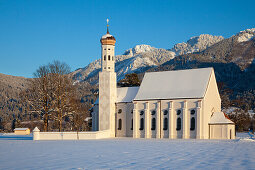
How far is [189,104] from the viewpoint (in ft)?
176

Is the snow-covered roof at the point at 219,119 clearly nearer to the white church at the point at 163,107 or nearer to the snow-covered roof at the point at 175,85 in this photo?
the white church at the point at 163,107

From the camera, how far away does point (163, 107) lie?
55.9 m

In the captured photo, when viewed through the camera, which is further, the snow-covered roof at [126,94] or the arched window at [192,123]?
the snow-covered roof at [126,94]

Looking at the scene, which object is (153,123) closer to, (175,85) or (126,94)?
(175,85)

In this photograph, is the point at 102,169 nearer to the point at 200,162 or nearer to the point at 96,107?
the point at 200,162

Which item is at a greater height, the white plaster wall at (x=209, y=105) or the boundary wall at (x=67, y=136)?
the white plaster wall at (x=209, y=105)

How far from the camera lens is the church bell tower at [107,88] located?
200ft

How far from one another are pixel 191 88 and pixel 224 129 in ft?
27.0

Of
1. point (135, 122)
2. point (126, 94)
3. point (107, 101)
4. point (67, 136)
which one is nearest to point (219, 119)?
point (135, 122)

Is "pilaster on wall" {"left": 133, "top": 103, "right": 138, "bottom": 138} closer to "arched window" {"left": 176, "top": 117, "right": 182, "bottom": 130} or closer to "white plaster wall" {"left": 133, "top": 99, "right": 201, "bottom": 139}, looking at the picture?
"white plaster wall" {"left": 133, "top": 99, "right": 201, "bottom": 139}

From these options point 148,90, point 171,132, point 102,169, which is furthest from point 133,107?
point 102,169

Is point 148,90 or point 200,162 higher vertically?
point 148,90

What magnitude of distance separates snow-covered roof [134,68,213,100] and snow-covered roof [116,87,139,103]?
276cm

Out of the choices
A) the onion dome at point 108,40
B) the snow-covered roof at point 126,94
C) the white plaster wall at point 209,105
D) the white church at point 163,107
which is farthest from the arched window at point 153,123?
the onion dome at point 108,40
